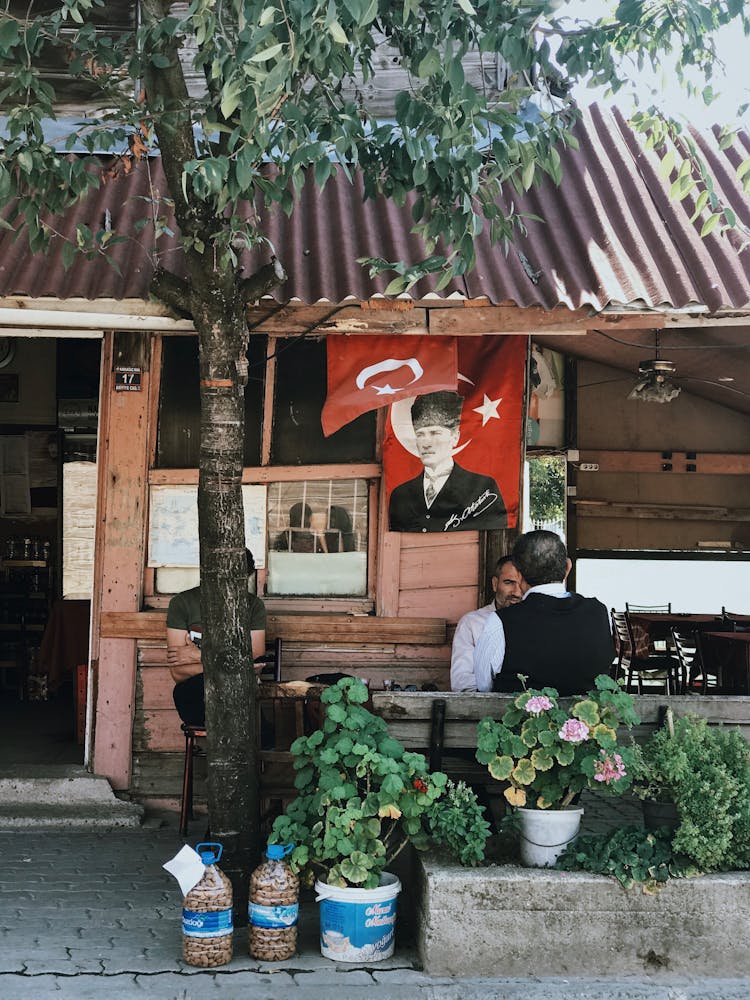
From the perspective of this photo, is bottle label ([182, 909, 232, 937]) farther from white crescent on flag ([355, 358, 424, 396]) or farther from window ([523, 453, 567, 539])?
window ([523, 453, 567, 539])

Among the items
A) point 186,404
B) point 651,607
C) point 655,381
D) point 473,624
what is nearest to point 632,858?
point 473,624

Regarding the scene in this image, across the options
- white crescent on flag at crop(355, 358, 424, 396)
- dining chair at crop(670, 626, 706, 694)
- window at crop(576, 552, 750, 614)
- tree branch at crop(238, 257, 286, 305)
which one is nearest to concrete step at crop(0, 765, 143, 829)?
white crescent on flag at crop(355, 358, 424, 396)

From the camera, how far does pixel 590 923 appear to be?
4.80 metres

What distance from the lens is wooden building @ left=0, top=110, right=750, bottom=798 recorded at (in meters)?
6.31

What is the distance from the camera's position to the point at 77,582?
763cm

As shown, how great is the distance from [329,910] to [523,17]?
4.19 metres

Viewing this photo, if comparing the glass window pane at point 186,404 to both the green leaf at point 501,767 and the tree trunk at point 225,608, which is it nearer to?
the tree trunk at point 225,608

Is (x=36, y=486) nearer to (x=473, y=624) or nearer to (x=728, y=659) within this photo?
(x=473, y=624)

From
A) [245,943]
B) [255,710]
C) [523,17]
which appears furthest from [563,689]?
[523,17]

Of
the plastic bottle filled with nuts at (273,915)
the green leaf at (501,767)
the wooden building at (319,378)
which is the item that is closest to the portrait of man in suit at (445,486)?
the wooden building at (319,378)

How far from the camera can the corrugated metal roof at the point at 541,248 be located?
6219mm

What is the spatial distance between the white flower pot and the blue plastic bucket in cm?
71

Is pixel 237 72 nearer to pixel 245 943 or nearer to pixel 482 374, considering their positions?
pixel 482 374

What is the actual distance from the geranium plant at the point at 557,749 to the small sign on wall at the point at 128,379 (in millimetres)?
3510
